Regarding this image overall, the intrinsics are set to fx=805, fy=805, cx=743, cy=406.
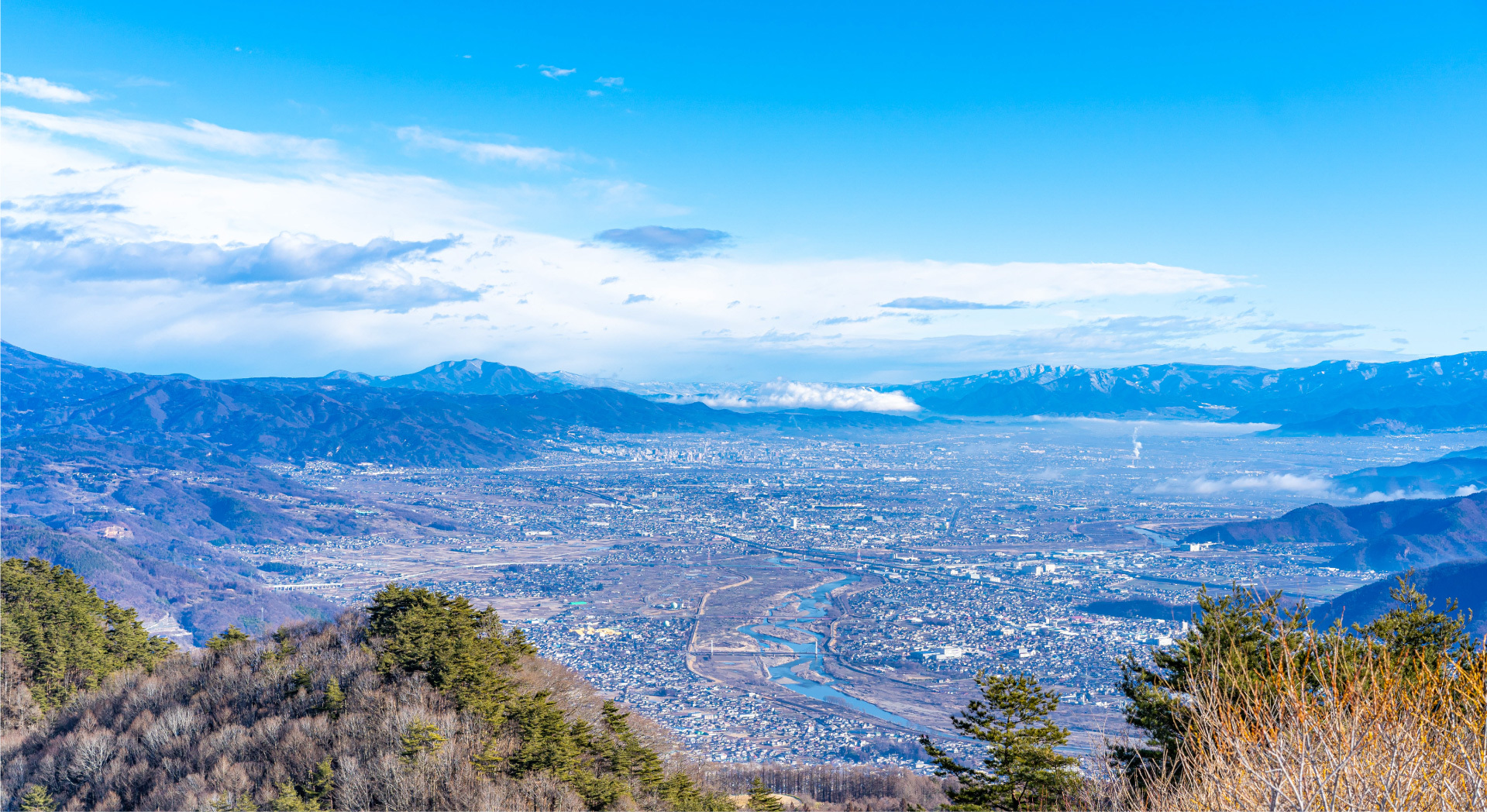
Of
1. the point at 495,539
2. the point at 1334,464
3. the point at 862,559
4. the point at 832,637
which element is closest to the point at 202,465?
the point at 495,539

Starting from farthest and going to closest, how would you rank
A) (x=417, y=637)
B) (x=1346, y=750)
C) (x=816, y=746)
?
(x=816, y=746) → (x=417, y=637) → (x=1346, y=750)

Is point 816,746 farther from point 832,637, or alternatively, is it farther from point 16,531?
point 16,531

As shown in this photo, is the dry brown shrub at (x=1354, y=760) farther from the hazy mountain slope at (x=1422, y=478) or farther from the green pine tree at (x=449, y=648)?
the hazy mountain slope at (x=1422, y=478)

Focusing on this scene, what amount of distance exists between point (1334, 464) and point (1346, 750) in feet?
750

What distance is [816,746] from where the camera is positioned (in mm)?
38719

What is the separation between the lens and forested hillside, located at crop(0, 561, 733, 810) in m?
14.1

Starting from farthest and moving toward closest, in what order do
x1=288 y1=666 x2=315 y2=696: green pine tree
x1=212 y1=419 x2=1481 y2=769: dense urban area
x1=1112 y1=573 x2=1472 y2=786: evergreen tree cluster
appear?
1. x1=212 y1=419 x2=1481 y2=769: dense urban area
2. x1=288 y1=666 x2=315 y2=696: green pine tree
3. x1=1112 y1=573 x2=1472 y2=786: evergreen tree cluster

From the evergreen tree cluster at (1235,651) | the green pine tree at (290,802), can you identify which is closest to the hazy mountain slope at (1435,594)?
the evergreen tree cluster at (1235,651)

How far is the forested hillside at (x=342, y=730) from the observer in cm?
1407

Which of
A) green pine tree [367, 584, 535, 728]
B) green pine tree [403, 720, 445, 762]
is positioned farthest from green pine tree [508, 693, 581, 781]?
green pine tree [403, 720, 445, 762]

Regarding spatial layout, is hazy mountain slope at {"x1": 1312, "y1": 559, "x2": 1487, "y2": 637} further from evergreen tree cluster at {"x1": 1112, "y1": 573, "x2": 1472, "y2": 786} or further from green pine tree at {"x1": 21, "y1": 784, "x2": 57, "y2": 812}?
green pine tree at {"x1": 21, "y1": 784, "x2": 57, "y2": 812}

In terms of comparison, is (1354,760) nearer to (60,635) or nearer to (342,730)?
(342,730)

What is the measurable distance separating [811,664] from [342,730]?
42786 millimetres

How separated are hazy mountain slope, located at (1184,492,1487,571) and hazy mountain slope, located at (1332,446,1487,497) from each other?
40711 mm
